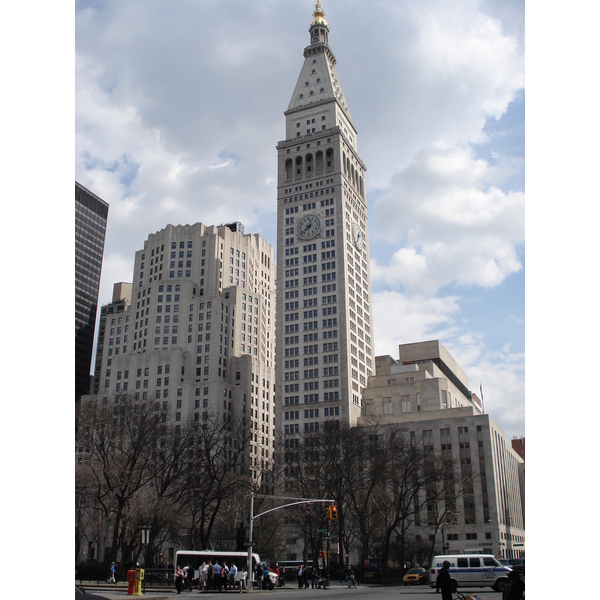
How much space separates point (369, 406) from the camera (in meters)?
120

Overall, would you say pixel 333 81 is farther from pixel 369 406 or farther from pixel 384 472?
pixel 384 472

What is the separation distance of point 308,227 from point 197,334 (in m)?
43.5

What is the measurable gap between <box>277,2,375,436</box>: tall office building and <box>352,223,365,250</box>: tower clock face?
0.27 meters

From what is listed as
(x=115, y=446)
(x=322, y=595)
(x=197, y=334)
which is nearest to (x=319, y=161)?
(x=197, y=334)

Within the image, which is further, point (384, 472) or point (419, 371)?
point (419, 371)

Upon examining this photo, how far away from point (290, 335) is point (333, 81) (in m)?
64.2

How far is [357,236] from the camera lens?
13350 centimetres

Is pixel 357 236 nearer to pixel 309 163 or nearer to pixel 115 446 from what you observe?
pixel 309 163

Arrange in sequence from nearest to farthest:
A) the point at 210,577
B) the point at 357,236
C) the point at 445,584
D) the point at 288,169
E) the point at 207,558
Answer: the point at 445,584 → the point at 210,577 → the point at 207,558 → the point at 357,236 → the point at 288,169

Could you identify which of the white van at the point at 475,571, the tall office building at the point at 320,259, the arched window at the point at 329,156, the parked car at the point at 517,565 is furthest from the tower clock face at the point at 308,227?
the white van at the point at 475,571

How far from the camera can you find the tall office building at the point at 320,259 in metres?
118

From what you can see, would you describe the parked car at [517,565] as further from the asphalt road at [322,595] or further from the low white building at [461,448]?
the low white building at [461,448]

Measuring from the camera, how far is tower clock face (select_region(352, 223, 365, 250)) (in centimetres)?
13173
